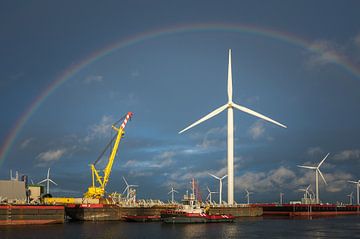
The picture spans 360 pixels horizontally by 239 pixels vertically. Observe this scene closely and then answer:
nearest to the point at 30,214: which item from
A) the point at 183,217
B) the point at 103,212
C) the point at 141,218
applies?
the point at 103,212

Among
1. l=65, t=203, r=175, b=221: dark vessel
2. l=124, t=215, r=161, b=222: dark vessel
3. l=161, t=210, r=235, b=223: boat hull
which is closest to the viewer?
l=161, t=210, r=235, b=223: boat hull

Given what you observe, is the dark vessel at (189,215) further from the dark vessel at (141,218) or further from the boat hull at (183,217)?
the dark vessel at (141,218)

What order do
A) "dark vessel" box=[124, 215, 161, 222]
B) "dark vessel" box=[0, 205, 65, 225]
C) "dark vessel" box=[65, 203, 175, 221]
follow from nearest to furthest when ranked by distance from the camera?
"dark vessel" box=[0, 205, 65, 225]
"dark vessel" box=[65, 203, 175, 221]
"dark vessel" box=[124, 215, 161, 222]

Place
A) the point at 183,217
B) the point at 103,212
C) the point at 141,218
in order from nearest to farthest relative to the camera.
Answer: the point at 183,217, the point at 103,212, the point at 141,218

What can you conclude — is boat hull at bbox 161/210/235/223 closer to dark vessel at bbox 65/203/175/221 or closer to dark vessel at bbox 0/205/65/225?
dark vessel at bbox 65/203/175/221

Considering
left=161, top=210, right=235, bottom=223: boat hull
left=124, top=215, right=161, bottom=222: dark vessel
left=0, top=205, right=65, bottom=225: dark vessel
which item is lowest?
left=124, top=215, right=161, bottom=222: dark vessel

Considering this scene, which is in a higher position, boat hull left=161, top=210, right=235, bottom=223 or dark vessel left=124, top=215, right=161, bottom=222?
boat hull left=161, top=210, right=235, bottom=223

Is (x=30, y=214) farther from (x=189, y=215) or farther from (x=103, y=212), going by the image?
(x=189, y=215)

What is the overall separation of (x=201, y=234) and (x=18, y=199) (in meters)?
58.1

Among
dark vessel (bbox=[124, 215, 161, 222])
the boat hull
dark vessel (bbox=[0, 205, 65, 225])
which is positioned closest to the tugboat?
the boat hull

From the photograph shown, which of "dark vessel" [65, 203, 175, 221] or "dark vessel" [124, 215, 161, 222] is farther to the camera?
"dark vessel" [124, 215, 161, 222]

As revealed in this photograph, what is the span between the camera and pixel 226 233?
10250 centimetres

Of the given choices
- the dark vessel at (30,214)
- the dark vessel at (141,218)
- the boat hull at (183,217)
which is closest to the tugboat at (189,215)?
the boat hull at (183,217)

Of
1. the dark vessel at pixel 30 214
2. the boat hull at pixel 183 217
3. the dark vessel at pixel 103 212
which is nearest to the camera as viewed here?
the dark vessel at pixel 30 214
